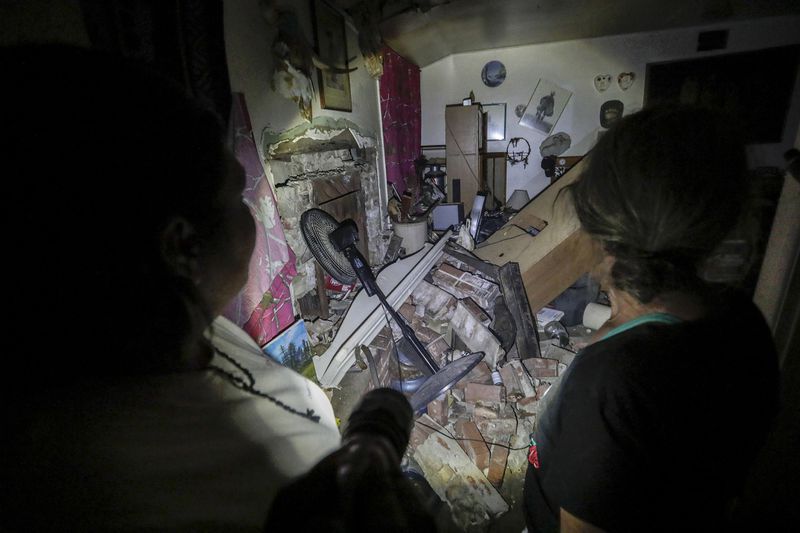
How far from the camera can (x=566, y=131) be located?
608cm

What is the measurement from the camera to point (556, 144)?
20.0ft

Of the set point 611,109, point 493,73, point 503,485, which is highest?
point 493,73

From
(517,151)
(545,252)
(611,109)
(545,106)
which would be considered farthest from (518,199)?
(545,252)

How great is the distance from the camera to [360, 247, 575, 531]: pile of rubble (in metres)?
1.83

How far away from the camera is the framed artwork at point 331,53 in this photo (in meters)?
2.63

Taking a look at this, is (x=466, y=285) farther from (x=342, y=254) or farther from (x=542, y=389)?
(x=342, y=254)

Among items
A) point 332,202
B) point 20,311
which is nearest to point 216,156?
point 20,311

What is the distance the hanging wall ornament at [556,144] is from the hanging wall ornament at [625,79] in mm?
1115

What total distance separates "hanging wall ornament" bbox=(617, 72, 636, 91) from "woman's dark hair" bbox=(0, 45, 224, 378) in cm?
727

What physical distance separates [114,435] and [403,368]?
2.17 meters

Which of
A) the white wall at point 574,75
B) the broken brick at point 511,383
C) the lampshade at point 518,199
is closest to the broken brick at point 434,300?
the broken brick at point 511,383

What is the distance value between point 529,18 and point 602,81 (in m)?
2.15

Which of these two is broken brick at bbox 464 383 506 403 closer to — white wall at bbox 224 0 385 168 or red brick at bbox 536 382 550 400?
red brick at bbox 536 382 550 400

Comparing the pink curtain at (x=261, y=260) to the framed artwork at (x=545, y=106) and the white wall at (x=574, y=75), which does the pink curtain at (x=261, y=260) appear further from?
the framed artwork at (x=545, y=106)
